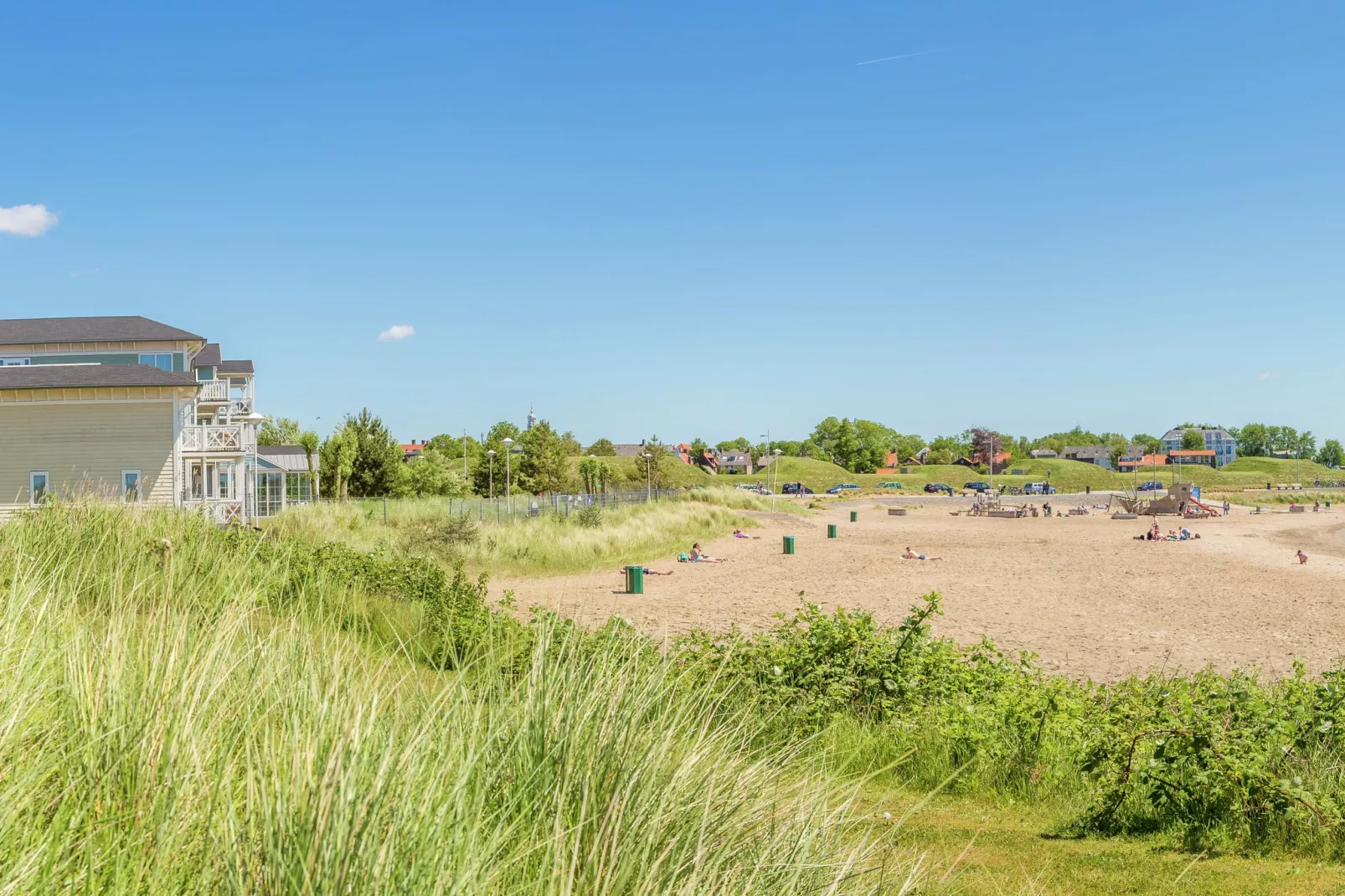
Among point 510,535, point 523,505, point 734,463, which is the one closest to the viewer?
point 510,535

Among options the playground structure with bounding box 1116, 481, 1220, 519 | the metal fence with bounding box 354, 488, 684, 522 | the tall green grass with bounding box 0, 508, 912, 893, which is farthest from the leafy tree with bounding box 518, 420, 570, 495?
the tall green grass with bounding box 0, 508, 912, 893

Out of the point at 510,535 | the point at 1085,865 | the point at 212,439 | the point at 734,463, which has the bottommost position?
the point at 1085,865

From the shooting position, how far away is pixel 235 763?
2.38 m

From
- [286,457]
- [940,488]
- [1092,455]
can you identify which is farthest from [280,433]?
[1092,455]

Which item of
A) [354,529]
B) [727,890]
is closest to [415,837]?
[727,890]

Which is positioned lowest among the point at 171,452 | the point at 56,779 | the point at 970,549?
the point at 970,549

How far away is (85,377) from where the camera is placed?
89.8ft

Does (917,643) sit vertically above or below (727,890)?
below

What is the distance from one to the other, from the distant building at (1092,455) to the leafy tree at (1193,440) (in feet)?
85.4

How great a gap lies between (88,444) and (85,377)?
1897mm

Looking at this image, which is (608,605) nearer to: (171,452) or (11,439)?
(171,452)

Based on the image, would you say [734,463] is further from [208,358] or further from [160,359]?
[160,359]

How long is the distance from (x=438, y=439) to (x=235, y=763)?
134 meters

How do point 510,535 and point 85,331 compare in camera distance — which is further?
point 85,331
